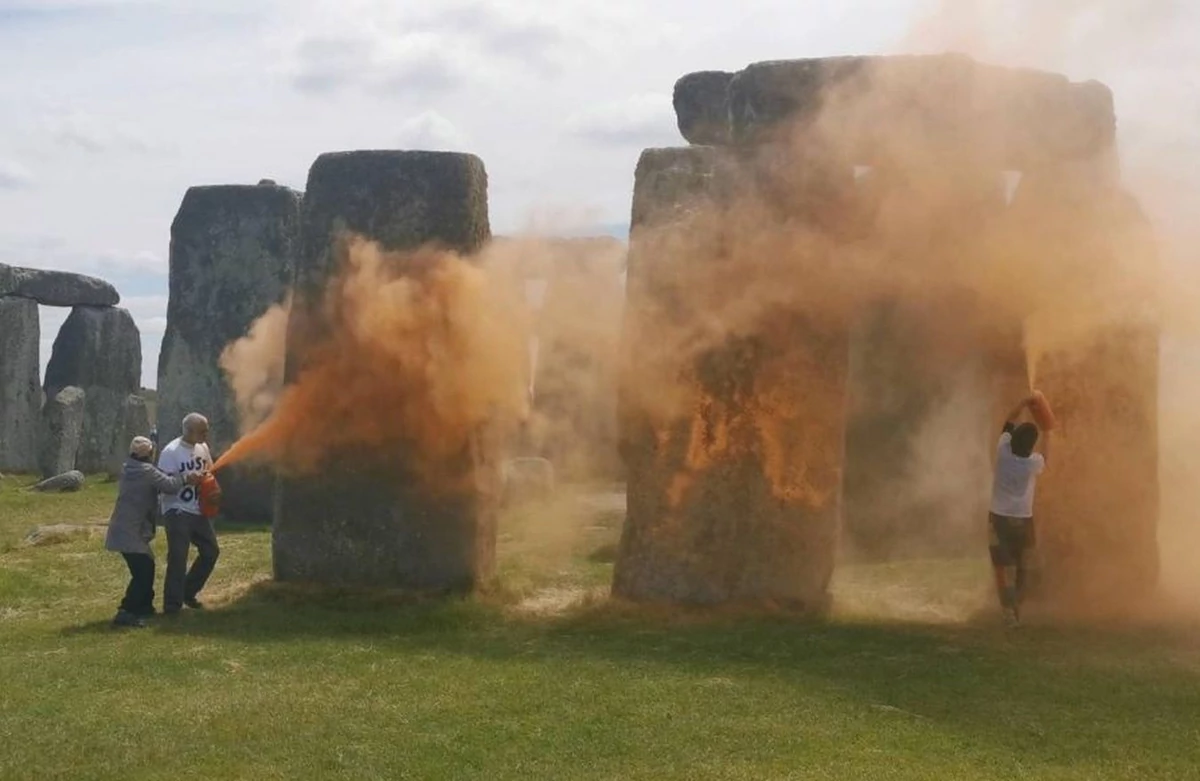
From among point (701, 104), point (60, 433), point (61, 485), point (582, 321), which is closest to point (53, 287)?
point (60, 433)

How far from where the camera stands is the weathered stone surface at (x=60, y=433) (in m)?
24.7

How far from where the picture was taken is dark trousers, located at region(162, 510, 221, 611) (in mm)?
10844

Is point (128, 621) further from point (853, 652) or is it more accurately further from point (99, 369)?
point (99, 369)

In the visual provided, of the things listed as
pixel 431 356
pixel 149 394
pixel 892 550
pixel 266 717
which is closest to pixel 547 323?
pixel 431 356

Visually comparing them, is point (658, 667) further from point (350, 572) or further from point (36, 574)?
point (36, 574)

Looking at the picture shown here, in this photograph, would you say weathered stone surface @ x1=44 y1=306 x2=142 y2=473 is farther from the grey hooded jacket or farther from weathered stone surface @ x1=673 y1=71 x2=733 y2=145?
the grey hooded jacket

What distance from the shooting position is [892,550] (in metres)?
14.8

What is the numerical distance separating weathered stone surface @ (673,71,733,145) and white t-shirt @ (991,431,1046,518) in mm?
8409

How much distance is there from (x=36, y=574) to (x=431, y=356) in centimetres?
439

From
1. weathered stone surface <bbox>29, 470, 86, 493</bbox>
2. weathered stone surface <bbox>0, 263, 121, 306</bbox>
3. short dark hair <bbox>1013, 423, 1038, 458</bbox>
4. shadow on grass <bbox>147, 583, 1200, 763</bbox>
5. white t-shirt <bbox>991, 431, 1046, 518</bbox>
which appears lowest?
shadow on grass <bbox>147, 583, 1200, 763</bbox>

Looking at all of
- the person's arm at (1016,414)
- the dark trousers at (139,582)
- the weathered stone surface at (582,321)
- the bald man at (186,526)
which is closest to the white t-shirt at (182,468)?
the bald man at (186,526)

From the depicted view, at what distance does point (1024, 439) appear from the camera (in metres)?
10.2

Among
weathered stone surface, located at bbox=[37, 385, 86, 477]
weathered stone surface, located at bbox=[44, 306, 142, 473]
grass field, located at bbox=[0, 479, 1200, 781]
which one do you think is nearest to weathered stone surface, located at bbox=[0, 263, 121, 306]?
weathered stone surface, located at bbox=[44, 306, 142, 473]

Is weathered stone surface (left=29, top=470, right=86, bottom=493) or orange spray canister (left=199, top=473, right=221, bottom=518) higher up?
orange spray canister (left=199, top=473, right=221, bottom=518)
